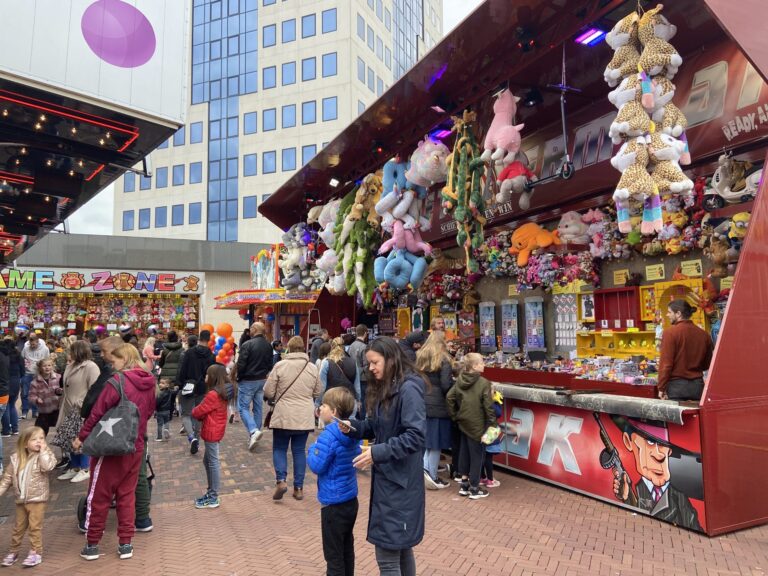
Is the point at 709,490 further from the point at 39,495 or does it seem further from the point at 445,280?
the point at 445,280

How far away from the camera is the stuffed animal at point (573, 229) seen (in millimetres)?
8062

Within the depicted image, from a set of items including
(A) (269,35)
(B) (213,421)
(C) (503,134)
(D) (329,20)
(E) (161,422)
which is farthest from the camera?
(A) (269,35)

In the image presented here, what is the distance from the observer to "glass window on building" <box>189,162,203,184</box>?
40.6 metres

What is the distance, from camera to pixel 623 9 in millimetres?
5801

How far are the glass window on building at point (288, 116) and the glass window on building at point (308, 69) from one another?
6.63 ft

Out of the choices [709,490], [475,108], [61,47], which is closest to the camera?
[709,490]

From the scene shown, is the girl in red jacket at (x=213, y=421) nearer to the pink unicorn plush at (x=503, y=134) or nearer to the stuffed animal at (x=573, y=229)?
the pink unicorn plush at (x=503, y=134)

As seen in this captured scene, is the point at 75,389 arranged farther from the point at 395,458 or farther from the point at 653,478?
the point at 653,478

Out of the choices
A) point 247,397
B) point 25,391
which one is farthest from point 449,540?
point 25,391

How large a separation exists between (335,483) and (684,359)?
3.79 meters

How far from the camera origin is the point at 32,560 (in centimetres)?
423

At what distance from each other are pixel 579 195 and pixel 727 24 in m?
3.43

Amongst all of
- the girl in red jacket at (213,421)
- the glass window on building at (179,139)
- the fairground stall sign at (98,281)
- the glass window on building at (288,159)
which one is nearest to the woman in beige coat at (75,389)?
the girl in red jacket at (213,421)

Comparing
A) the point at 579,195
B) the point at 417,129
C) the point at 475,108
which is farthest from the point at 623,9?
the point at 417,129
